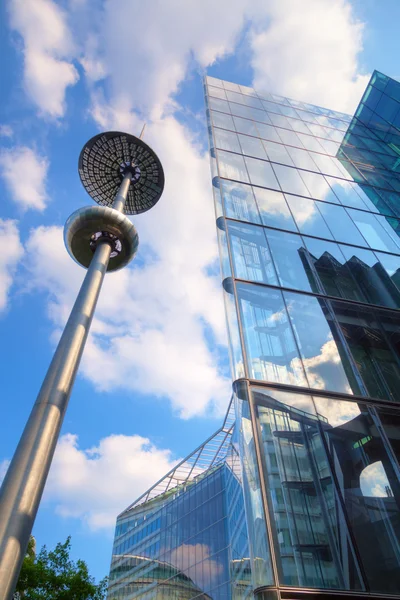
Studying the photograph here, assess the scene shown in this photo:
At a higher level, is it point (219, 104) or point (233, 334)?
point (219, 104)

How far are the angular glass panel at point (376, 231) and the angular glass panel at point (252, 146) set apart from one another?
16.7 feet

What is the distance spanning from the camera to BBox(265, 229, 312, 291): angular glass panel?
473 inches

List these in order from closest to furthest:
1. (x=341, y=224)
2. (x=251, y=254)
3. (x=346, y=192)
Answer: (x=251, y=254), (x=341, y=224), (x=346, y=192)

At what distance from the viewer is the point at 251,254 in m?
12.3

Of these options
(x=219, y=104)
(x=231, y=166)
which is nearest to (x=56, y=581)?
(x=231, y=166)

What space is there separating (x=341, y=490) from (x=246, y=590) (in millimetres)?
2420

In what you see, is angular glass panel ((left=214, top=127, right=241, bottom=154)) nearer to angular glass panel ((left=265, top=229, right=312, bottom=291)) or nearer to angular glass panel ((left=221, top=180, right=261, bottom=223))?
angular glass panel ((left=221, top=180, right=261, bottom=223))

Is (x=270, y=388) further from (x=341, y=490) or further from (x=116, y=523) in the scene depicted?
(x=116, y=523)

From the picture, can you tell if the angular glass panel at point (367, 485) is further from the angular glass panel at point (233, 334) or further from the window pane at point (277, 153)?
the window pane at point (277, 153)

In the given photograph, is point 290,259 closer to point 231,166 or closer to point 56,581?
point 231,166

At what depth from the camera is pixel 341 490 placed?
7238 millimetres

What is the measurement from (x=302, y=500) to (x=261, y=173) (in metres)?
13.7

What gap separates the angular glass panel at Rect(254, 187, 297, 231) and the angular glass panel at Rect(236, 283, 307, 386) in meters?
3.93

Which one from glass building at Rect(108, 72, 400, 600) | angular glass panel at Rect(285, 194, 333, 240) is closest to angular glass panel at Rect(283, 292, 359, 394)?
glass building at Rect(108, 72, 400, 600)
